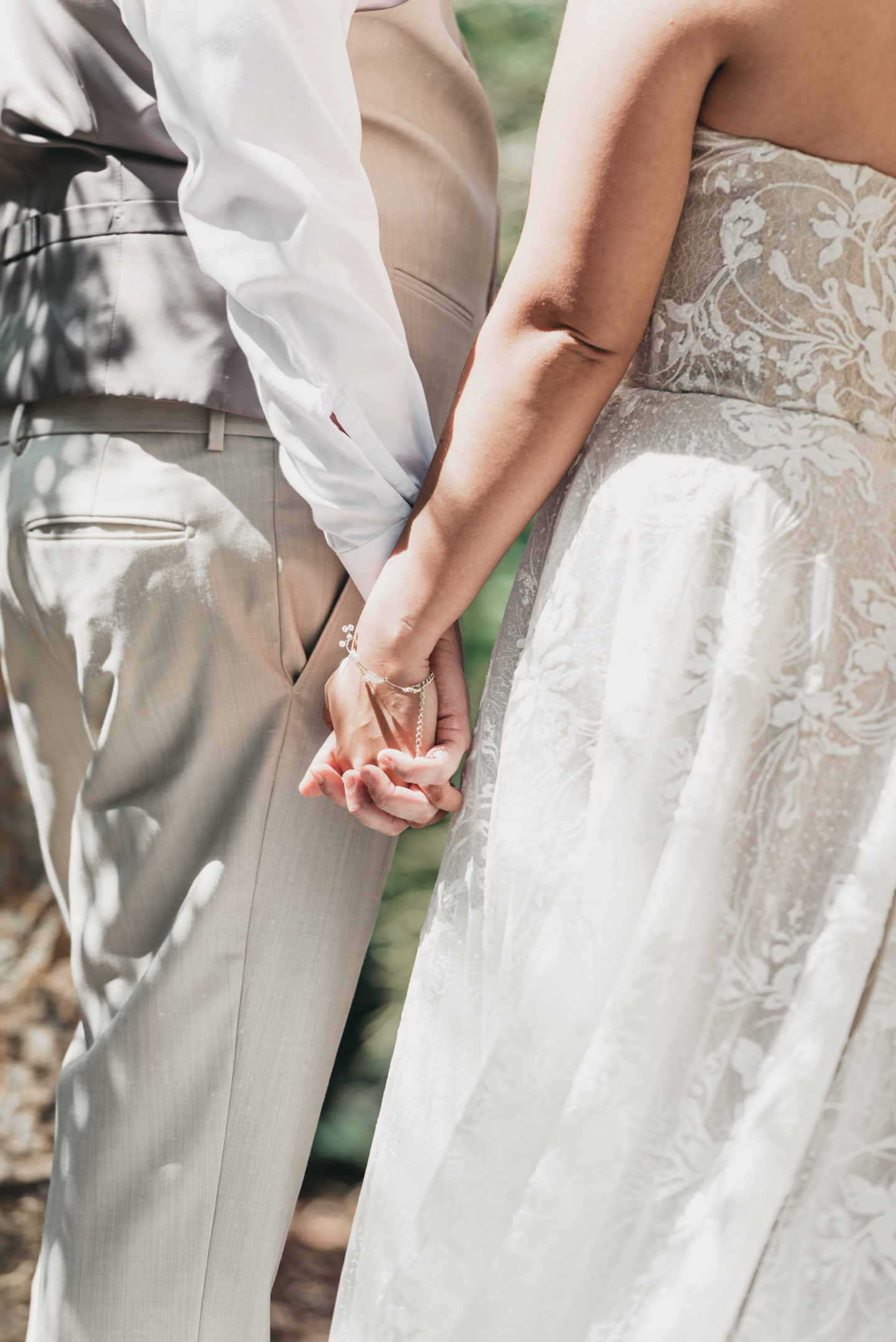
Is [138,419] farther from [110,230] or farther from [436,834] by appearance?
[436,834]

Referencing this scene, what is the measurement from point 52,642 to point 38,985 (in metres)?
1.57

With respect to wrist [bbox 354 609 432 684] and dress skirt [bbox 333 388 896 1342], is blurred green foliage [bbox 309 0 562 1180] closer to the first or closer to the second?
wrist [bbox 354 609 432 684]

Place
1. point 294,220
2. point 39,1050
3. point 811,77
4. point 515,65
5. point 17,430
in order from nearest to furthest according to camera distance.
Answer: point 811,77
point 294,220
point 17,430
point 515,65
point 39,1050

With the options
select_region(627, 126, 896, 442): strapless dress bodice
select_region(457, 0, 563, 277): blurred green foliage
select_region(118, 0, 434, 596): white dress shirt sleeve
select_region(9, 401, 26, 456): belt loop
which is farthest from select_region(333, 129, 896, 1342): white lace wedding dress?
select_region(457, 0, 563, 277): blurred green foliage

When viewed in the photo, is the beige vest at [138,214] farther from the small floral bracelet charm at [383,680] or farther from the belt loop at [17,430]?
the small floral bracelet charm at [383,680]

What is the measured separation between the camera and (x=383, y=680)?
3.74 feet

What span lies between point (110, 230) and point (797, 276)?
2.22 feet

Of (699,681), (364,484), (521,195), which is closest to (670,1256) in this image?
(699,681)

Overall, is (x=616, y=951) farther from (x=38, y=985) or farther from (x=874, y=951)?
(x=38, y=985)

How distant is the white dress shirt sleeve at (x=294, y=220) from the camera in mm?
1007

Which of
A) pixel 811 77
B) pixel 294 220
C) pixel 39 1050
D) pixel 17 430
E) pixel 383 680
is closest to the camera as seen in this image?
pixel 811 77

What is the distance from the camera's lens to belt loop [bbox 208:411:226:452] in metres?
1.16

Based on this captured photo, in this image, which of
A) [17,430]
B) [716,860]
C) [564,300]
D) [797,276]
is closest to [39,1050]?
[17,430]

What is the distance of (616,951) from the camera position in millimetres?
992
